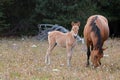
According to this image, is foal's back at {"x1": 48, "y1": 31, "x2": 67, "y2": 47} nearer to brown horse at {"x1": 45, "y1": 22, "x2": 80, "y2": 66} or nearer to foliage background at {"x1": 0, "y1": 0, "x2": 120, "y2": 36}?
brown horse at {"x1": 45, "y1": 22, "x2": 80, "y2": 66}

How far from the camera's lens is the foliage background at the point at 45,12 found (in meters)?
21.7

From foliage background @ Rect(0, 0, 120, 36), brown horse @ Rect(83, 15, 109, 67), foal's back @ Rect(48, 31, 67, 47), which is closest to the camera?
brown horse @ Rect(83, 15, 109, 67)

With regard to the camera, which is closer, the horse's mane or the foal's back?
the horse's mane

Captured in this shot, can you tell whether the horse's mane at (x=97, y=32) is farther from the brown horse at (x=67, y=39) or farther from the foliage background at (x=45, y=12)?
the foliage background at (x=45, y=12)

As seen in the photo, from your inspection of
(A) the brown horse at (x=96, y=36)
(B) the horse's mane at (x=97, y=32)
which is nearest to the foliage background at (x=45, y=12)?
(A) the brown horse at (x=96, y=36)

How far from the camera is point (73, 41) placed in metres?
10.2

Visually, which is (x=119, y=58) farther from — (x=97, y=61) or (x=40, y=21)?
(x=40, y=21)

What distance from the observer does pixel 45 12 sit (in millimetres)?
21953

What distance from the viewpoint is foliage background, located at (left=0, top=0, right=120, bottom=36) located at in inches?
855

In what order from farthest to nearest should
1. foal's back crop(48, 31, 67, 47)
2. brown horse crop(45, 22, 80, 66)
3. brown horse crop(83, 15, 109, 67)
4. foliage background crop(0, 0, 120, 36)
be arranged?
foliage background crop(0, 0, 120, 36) → foal's back crop(48, 31, 67, 47) → brown horse crop(45, 22, 80, 66) → brown horse crop(83, 15, 109, 67)

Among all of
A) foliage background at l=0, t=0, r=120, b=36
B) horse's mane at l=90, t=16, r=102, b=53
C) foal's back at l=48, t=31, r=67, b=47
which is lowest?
foliage background at l=0, t=0, r=120, b=36

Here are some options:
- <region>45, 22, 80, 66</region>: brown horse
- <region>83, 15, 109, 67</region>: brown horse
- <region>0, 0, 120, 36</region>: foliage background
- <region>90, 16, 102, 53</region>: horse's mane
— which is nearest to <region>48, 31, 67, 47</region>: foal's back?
<region>45, 22, 80, 66</region>: brown horse

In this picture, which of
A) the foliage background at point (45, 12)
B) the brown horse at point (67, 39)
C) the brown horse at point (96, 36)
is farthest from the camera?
the foliage background at point (45, 12)

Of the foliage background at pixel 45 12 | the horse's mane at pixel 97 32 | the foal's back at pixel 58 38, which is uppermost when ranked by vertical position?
the horse's mane at pixel 97 32
